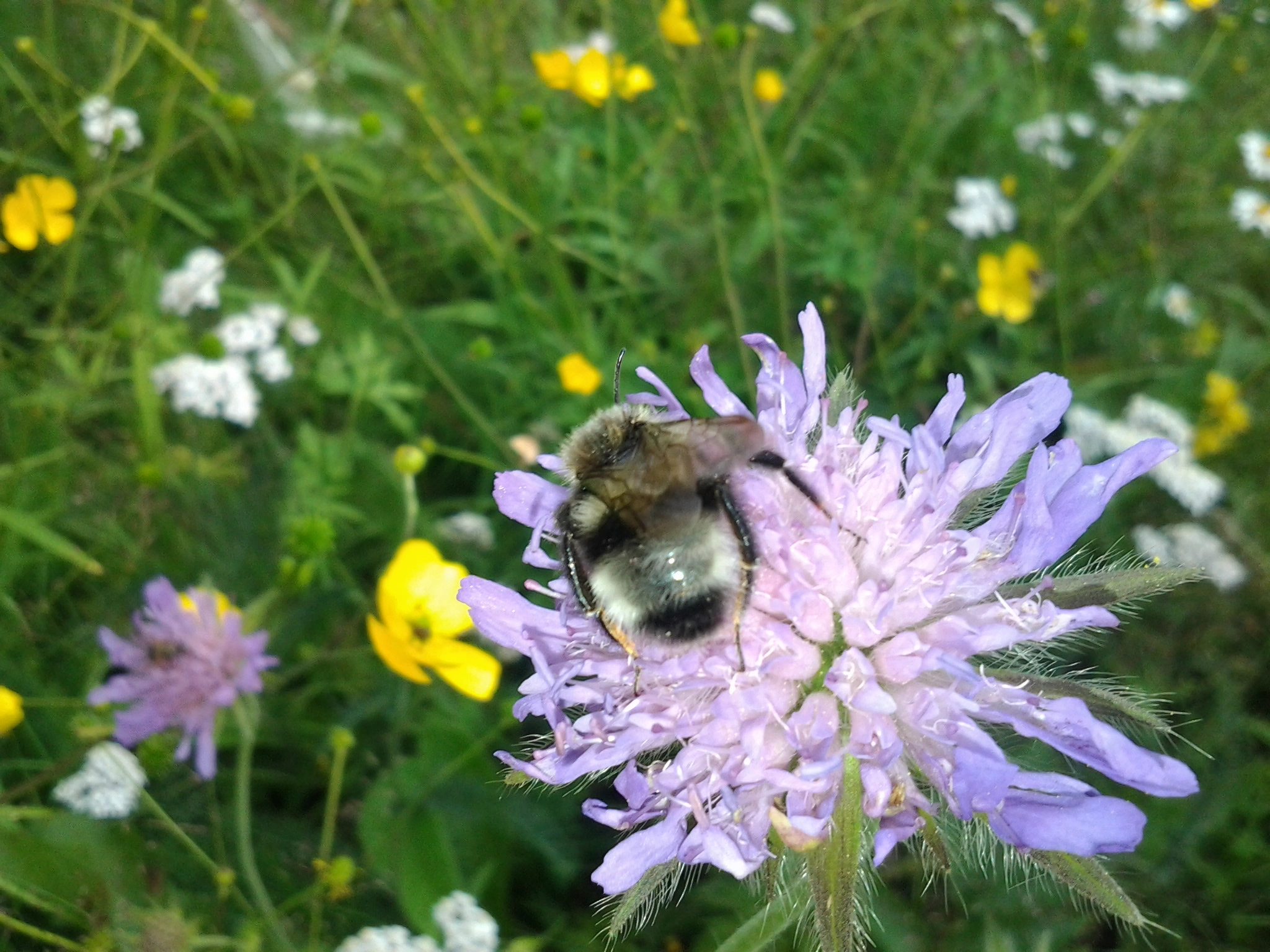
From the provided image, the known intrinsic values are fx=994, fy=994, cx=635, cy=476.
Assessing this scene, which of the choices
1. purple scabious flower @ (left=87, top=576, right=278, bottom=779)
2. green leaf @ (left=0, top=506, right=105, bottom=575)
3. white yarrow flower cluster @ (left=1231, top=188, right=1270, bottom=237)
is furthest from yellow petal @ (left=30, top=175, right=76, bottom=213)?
white yarrow flower cluster @ (left=1231, top=188, right=1270, bottom=237)

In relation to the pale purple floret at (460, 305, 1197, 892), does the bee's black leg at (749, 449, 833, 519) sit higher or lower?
higher

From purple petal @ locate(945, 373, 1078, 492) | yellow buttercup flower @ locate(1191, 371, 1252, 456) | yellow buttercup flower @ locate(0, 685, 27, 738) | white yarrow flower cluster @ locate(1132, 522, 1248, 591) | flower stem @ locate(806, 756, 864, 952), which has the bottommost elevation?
white yarrow flower cluster @ locate(1132, 522, 1248, 591)

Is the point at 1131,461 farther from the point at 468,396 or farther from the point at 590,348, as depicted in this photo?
the point at 468,396

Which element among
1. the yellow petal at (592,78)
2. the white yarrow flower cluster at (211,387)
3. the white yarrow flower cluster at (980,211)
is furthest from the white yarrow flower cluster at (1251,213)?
the white yarrow flower cluster at (211,387)

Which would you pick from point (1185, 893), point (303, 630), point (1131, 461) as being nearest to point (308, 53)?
point (303, 630)

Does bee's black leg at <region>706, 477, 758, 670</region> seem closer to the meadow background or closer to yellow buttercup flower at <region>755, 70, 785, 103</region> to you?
the meadow background

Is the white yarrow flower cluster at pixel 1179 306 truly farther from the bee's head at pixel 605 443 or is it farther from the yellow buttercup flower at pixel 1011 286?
the bee's head at pixel 605 443

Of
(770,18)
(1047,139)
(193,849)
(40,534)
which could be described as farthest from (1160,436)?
(40,534)

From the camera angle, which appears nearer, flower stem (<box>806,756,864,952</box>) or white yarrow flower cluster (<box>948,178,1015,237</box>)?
flower stem (<box>806,756,864,952</box>)
